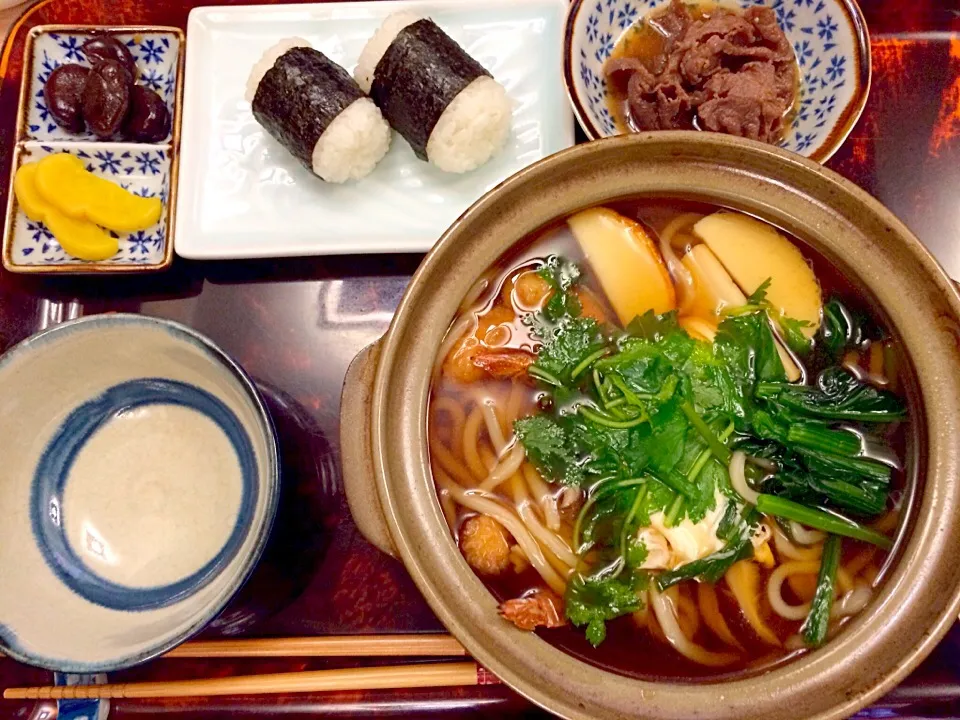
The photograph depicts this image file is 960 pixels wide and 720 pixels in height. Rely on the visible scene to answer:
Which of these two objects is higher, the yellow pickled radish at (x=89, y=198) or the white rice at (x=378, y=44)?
the white rice at (x=378, y=44)

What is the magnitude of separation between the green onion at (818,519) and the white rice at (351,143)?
1.34m

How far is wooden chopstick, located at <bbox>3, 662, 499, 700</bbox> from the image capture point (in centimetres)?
177

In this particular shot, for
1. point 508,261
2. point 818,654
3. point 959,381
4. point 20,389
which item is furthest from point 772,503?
point 20,389

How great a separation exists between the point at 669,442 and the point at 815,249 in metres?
0.50

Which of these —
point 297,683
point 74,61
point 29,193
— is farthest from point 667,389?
point 74,61

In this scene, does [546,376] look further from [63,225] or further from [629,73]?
[63,225]

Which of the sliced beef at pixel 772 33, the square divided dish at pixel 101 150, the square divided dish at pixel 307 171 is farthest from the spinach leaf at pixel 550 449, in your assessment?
the sliced beef at pixel 772 33

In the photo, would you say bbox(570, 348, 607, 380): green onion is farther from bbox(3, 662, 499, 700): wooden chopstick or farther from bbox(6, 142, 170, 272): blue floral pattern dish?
bbox(6, 142, 170, 272): blue floral pattern dish

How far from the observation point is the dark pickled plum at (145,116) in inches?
84.0

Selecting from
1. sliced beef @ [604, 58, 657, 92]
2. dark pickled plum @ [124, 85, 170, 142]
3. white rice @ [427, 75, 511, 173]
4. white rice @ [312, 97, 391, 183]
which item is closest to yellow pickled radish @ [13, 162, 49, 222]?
dark pickled plum @ [124, 85, 170, 142]

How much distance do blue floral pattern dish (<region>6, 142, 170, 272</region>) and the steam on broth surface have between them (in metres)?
1.02

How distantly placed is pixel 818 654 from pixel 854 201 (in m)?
0.85

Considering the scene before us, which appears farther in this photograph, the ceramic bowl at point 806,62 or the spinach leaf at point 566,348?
the ceramic bowl at point 806,62

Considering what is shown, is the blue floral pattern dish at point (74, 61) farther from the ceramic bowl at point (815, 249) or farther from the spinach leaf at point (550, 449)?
the spinach leaf at point (550, 449)
